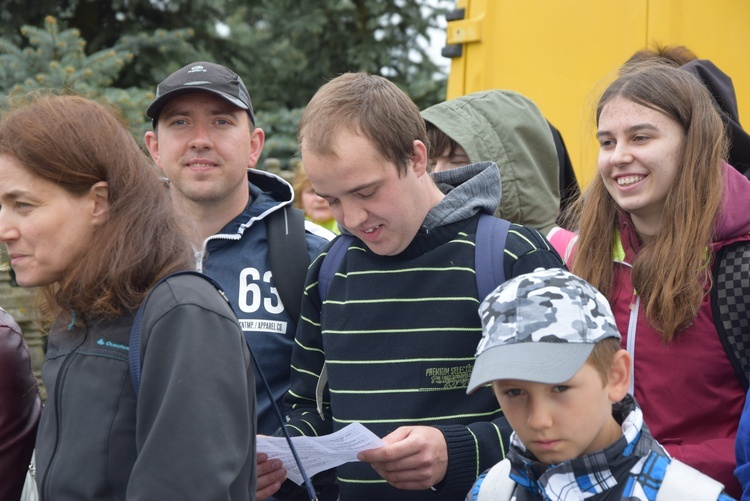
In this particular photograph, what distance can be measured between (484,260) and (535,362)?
2.16 ft

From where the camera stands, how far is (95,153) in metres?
2.23

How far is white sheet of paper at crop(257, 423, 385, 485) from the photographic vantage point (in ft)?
8.06

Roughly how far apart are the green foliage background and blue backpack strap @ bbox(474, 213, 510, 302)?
5.51 m

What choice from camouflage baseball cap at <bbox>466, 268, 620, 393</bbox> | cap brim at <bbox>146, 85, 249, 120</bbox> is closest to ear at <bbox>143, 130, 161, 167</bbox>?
cap brim at <bbox>146, 85, 249, 120</bbox>

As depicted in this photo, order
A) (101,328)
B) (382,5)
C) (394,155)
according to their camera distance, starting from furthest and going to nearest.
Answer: (382,5), (394,155), (101,328)

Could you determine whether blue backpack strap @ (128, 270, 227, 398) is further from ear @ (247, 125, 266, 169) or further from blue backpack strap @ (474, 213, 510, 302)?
ear @ (247, 125, 266, 169)

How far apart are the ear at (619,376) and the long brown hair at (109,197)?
103cm

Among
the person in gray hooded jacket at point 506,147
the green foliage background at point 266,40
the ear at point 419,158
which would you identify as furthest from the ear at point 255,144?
the green foliage background at point 266,40

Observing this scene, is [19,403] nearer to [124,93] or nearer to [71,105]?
[71,105]

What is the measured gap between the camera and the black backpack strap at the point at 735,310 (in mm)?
2709

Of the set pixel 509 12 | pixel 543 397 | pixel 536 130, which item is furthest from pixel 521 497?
pixel 509 12

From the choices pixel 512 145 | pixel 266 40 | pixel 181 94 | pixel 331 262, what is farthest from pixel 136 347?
pixel 266 40

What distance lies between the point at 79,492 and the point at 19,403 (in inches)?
24.4

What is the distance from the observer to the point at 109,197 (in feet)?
7.43
